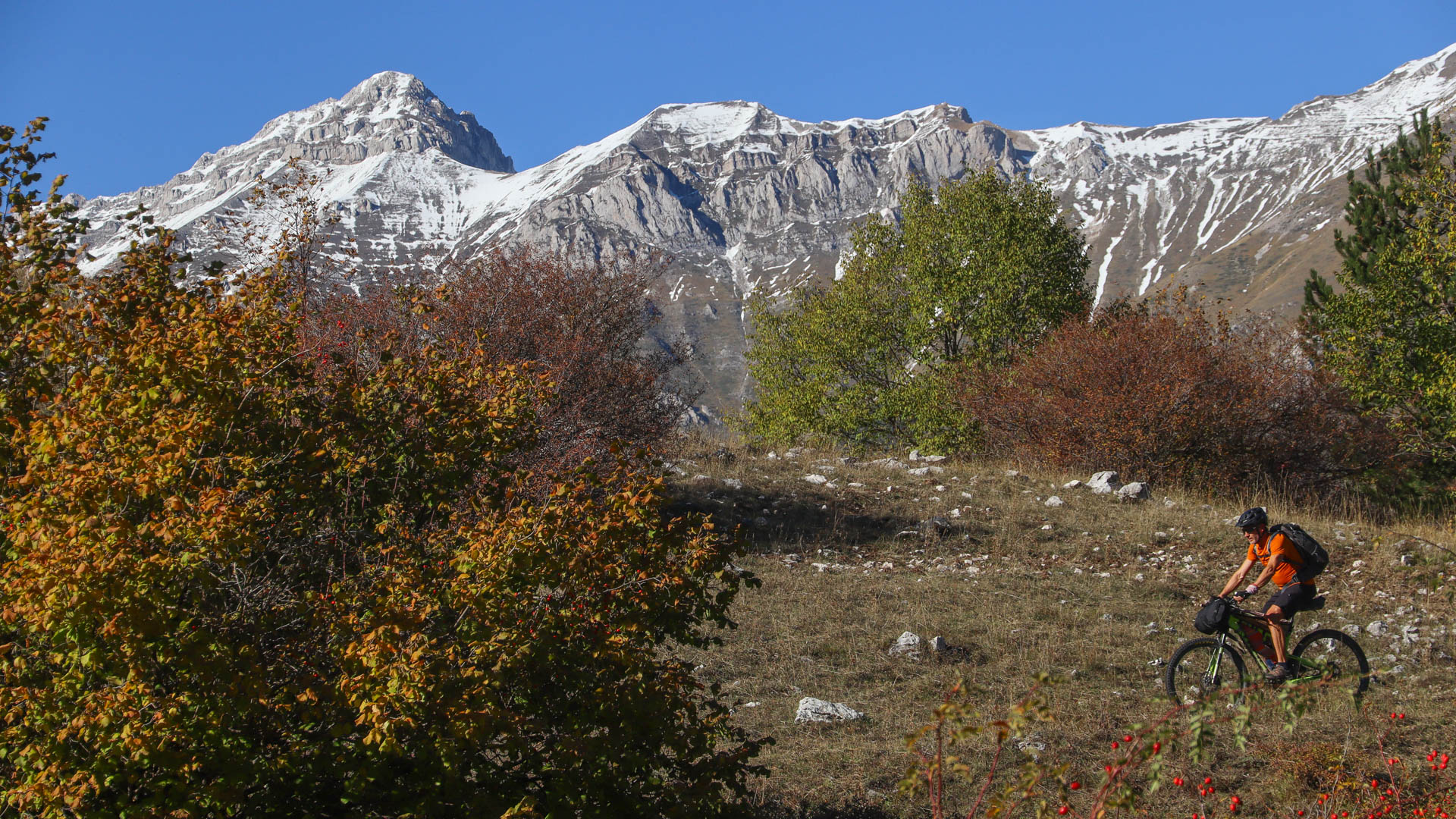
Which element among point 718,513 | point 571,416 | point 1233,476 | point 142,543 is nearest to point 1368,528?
point 1233,476

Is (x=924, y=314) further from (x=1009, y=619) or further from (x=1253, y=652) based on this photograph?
(x=1253, y=652)

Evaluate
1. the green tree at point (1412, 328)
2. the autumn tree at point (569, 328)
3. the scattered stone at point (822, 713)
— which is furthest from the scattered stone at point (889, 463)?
the scattered stone at point (822, 713)

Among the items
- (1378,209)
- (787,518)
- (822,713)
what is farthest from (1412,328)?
(822,713)

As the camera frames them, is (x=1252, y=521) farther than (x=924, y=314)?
No

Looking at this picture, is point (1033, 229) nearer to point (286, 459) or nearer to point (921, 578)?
point (921, 578)

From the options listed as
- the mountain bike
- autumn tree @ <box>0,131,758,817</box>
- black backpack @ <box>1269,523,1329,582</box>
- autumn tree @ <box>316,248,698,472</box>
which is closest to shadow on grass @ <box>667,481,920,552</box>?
autumn tree @ <box>316,248,698,472</box>

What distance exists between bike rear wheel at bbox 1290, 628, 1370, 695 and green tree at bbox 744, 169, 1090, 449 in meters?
14.8

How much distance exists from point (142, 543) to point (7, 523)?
0.77 meters

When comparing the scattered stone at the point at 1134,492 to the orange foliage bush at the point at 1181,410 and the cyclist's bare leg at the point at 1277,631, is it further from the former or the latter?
the cyclist's bare leg at the point at 1277,631

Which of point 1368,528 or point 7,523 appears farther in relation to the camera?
point 1368,528

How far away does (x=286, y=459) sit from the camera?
13.5 ft

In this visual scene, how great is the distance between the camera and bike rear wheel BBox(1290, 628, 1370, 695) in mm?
7328

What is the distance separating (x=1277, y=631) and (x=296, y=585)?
7.18 meters

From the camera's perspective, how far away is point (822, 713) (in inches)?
280
